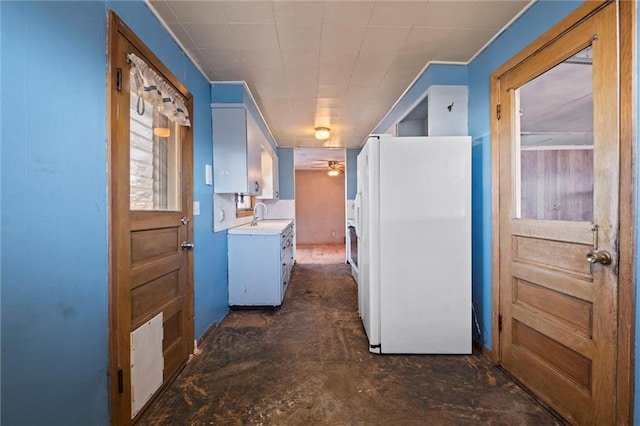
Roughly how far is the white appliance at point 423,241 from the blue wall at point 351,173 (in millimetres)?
3783

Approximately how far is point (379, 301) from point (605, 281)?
1.36 meters

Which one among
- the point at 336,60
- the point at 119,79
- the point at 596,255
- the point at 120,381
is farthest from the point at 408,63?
the point at 120,381

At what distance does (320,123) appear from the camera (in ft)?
14.8

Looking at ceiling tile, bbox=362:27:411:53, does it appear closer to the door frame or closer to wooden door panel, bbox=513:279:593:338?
the door frame

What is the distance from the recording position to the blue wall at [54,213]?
3.13 ft

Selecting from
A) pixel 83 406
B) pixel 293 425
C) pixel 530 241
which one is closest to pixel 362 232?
pixel 530 241

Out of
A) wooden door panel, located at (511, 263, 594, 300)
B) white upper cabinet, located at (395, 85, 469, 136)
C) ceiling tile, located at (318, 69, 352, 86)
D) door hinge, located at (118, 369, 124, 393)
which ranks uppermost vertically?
ceiling tile, located at (318, 69, 352, 86)

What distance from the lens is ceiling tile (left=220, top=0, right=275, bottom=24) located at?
5.92ft

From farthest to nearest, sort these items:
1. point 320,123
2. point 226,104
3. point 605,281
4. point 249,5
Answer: point 320,123 < point 226,104 < point 249,5 < point 605,281

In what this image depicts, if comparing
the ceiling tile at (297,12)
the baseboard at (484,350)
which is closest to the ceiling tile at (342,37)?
the ceiling tile at (297,12)

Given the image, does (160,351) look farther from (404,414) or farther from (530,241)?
(530,241)

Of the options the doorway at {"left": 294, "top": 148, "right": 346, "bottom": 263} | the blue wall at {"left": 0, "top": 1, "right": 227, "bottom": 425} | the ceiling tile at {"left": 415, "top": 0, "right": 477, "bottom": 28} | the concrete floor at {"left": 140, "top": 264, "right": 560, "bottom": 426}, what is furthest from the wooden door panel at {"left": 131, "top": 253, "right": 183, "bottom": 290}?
the doorway at {"left": 294, "top": 148, "right": 346, "bottom": 263}

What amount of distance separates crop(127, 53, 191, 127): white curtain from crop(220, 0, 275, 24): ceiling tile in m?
0.63

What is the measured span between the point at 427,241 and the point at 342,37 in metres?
1.71
